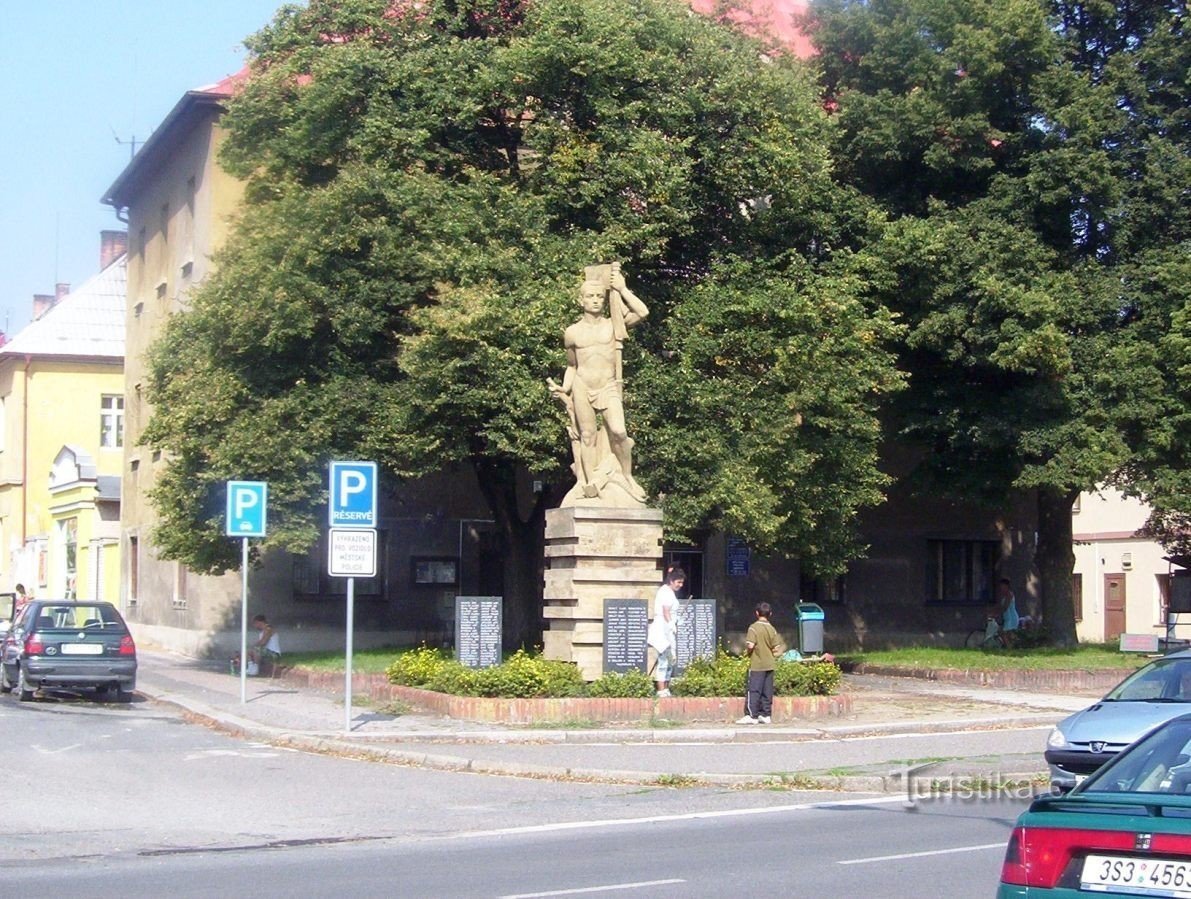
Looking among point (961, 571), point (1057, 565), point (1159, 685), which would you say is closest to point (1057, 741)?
point (1159, 685)

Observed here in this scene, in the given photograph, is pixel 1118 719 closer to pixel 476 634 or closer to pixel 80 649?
pixel 476 634

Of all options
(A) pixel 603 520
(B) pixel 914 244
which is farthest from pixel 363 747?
(B) pixel 914 244

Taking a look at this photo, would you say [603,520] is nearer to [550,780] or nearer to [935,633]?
[550,780]

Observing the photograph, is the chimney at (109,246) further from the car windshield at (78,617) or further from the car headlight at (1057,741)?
the car headlight at (1057,741)

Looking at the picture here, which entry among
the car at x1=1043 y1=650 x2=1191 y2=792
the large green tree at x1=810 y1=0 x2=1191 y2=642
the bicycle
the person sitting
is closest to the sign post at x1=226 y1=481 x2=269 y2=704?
the person sitting

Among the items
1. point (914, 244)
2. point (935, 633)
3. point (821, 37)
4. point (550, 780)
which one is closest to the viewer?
point (550, 780)

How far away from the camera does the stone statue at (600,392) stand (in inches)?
826

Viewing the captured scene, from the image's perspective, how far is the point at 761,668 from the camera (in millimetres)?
19141

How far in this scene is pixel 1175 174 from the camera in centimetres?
2858

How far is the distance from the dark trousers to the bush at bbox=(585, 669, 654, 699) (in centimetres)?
136

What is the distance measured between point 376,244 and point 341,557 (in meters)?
8.93

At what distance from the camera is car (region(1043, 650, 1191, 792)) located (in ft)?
41.5

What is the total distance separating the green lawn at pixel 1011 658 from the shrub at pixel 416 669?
1017 centimetres

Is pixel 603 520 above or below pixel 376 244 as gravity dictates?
below
